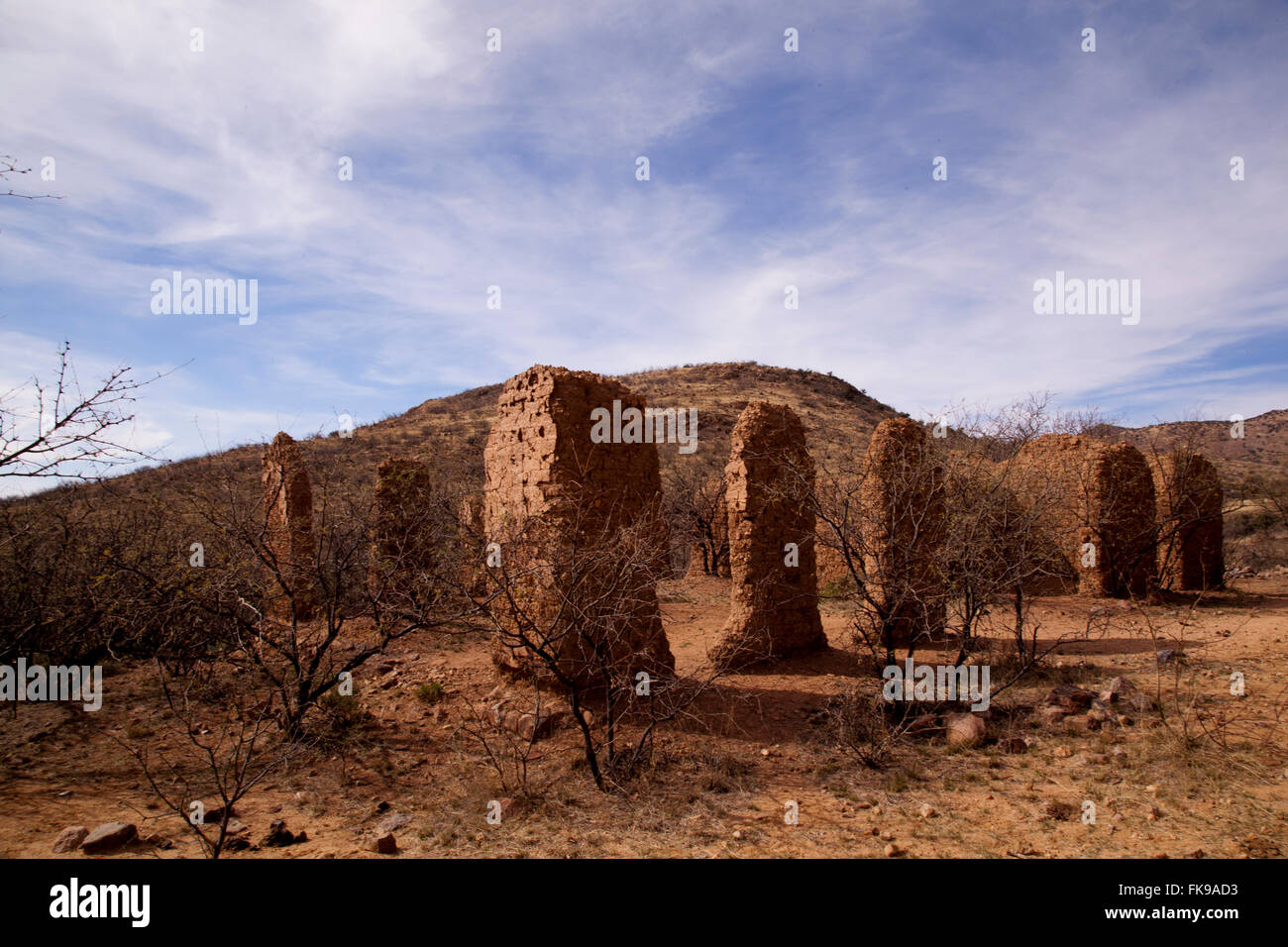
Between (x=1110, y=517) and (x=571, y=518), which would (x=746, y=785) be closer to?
(x=571, y=518)

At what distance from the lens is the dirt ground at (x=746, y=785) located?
14.4 ft

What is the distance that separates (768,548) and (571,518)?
3400 millimetres

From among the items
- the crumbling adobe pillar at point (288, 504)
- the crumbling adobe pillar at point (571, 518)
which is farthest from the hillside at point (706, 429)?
the crumbling adobe pillar at point (571, 518)

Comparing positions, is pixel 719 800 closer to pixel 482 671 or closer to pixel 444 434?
pixel 482 671

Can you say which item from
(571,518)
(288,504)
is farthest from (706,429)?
(571,518)

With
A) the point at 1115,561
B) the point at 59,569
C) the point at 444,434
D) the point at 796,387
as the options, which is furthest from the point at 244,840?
the point at 796,387

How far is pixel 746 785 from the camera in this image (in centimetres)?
545

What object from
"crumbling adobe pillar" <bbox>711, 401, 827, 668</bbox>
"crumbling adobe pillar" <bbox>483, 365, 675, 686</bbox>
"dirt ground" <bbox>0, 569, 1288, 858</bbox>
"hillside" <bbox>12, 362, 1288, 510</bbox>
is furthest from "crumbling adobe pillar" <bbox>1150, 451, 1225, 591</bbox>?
"crumbling adobe pillar" <bbox>483, 365, 675, 686</bbox>

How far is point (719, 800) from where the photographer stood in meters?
5.14

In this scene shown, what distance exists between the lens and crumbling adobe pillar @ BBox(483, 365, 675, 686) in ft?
20.4

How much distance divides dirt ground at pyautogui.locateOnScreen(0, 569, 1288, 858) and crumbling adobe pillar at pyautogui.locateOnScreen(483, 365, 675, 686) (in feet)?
2.79

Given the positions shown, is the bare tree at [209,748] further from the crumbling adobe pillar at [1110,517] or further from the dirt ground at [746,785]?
the crumbling adobe pillar at [1110,517]

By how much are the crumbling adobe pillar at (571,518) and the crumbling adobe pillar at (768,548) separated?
1726mm
